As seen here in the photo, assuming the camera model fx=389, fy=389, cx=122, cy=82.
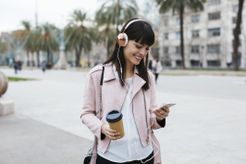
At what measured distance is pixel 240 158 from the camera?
4.75 meters

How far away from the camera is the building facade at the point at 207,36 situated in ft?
208

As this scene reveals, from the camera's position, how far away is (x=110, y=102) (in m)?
2.04

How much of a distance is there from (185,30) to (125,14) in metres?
26.8

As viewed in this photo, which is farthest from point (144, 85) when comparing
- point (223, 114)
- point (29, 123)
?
point (223, 114)

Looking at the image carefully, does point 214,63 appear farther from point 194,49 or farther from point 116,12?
point 116,12

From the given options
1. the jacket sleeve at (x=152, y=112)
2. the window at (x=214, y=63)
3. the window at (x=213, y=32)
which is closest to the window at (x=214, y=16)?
the window at (x=213, y=32)

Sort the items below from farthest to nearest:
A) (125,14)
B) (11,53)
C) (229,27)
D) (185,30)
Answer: (11,53) → (185,30) → (229,27) → (125,14)

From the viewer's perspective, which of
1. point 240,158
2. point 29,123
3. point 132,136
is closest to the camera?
point 132,136

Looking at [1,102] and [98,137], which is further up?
[98,137]

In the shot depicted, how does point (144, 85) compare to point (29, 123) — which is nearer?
point (144, 85)

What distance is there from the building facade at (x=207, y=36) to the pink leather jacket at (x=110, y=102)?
60.0 m

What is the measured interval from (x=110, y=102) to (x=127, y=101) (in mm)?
89

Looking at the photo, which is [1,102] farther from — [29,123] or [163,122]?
[163,122]

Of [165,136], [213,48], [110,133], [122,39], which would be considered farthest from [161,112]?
[213,48]
